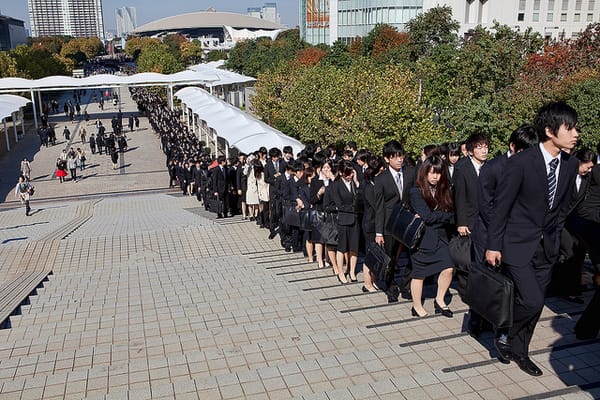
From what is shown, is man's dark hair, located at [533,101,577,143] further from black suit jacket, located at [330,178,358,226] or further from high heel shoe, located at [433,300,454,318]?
black suit jacket, located at [330,178,358,226]

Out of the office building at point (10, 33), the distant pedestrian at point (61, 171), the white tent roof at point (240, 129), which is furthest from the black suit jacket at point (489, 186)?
the office building at point (10, 33)

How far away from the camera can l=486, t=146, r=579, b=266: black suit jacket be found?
404 centimetres

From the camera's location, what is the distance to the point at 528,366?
13.9 feet

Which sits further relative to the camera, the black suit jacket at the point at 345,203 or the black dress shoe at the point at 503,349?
the black suit jacket at the point at 345,203

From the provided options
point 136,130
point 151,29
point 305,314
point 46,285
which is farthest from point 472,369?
point 151,29

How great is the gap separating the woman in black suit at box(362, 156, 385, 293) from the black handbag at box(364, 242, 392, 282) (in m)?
0.16

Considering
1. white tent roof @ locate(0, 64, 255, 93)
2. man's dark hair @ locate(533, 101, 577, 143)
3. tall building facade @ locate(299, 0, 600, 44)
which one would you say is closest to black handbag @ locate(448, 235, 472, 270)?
man's dark hair @ locate(533, 101, 577, 143)

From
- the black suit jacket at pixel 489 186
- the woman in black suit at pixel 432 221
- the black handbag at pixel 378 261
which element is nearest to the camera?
the black suit jacket at pixel 489 186

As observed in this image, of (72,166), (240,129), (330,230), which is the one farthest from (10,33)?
(330,230)

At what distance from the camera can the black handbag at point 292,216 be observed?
28.9 feet

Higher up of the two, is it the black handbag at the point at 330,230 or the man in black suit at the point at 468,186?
the man in black suit at the point at 468,186

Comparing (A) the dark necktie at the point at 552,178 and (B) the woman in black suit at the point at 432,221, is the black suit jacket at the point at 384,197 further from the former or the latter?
(A) the dark necktie at the point at 552,178

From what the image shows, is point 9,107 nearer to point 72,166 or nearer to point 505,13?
point 72,166

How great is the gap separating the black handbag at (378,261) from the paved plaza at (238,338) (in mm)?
361
